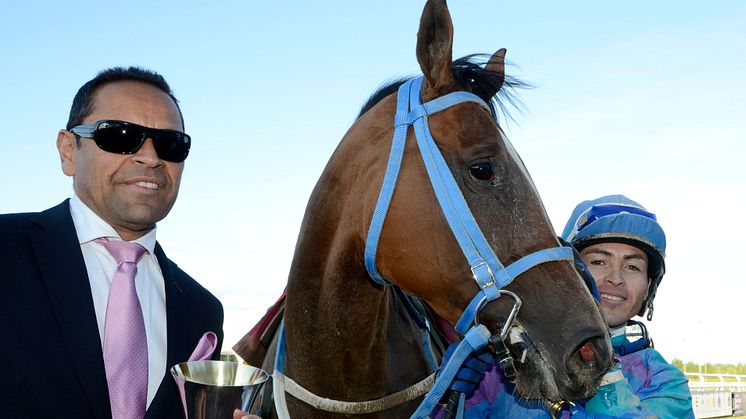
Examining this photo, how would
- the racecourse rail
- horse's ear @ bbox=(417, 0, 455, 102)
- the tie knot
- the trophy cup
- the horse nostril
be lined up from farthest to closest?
the racecourse rail
horse's ear @ bbox=(417, 0, 455, 102)
the tie knot
the horse nostril
the trophy cup

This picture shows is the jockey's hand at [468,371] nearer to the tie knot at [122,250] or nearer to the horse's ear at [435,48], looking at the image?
the horse's ear at [435,48]

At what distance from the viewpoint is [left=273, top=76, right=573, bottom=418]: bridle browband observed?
2633 mm

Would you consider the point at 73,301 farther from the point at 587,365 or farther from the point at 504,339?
the point at 587,365

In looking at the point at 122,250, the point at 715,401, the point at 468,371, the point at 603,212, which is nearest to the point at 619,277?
the point at 603,212

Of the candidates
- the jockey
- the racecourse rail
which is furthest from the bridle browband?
the racecourse rail

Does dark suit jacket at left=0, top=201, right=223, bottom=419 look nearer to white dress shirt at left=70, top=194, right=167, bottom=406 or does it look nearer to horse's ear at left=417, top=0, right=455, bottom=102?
white dress shirt at left=70, top=194, right=167, bottom=406

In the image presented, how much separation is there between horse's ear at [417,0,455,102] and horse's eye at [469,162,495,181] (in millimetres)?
473

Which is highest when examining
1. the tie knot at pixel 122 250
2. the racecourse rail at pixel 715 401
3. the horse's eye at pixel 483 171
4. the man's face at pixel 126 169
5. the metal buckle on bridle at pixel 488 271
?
the man's face at pixel 126 169

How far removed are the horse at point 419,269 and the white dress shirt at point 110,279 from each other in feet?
2.24

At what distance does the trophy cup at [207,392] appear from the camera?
2.07m

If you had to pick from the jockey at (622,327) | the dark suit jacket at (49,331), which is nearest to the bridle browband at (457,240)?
Result: the jockey at (622,327)

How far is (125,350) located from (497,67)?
2283 mm

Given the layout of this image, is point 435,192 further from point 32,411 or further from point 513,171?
point 32,411

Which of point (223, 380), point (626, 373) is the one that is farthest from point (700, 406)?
point (223, 380)
